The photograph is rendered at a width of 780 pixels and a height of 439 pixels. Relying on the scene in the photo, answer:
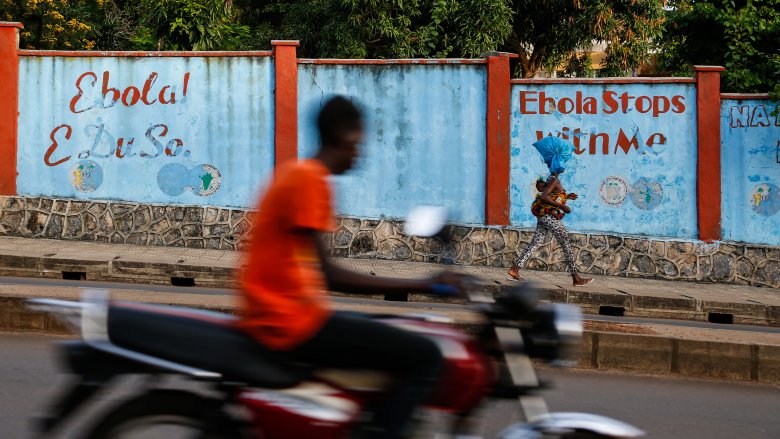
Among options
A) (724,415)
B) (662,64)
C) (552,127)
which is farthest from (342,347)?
(662,64)

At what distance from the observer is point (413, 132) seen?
15.7m

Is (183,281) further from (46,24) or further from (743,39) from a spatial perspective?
(46,24)

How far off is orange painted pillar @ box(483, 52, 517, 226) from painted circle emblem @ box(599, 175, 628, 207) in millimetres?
1576

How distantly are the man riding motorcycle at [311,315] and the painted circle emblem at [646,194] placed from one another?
12.9 m

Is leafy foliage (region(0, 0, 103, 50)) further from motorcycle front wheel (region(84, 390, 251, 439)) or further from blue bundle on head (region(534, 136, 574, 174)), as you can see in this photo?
motorcycle front wheel (region(84, 390, 251, 439))

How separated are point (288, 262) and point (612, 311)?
9637mm

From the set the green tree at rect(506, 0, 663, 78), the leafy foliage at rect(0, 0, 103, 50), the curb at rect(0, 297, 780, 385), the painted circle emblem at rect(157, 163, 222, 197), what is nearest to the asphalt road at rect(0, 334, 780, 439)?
the curb at rect(0, 297, 780, 385)

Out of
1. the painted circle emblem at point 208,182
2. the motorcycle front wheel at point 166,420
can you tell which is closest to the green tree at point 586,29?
the painted circle emblem at point 208,182

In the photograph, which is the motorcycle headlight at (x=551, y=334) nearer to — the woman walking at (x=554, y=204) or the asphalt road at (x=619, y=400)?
the asphalt road at (x=619, y=400)

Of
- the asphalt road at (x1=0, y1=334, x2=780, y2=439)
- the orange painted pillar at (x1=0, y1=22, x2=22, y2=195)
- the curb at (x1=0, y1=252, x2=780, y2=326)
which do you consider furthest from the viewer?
the orange painted pillar at (x1=0, y1=22, x2=22, y2=195)

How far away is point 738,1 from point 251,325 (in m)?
15.9

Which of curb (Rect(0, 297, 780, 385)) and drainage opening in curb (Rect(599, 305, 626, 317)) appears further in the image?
drainage opening in curb (Rect(599, 305, 626, 317))

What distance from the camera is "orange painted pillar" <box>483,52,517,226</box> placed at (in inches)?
606

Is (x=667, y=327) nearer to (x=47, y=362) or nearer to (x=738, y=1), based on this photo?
(x=47, y=362)
